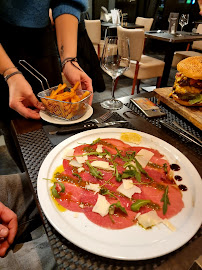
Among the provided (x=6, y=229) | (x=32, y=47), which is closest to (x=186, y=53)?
(x=32, y=47)

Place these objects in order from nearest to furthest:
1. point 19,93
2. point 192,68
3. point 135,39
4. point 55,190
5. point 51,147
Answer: point 55,190 → point 51,147 → point 19,93 → point 192,68 → point 135,39

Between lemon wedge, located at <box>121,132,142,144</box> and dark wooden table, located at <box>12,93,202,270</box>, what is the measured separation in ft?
0.34

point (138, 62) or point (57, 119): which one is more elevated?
point (57, 119)

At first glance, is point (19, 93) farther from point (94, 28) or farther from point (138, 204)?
point (94, 28)

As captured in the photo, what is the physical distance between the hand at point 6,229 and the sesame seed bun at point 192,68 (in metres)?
1.29

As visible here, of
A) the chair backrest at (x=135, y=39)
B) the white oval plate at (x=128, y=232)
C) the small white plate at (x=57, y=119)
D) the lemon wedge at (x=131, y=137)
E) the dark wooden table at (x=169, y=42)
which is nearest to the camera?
the white oval plate at (x=128, y=232)

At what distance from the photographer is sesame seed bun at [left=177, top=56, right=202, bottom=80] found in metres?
1.28

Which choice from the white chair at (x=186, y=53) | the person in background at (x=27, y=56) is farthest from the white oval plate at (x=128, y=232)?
the white chair at (x=186, y=53)

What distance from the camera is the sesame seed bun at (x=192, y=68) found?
1.28 meters

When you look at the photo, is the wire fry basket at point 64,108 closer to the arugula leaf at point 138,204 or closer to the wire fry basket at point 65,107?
the wire fry basket at point 65,107

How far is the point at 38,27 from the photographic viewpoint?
1475 millimetres

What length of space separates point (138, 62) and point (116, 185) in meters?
3.42

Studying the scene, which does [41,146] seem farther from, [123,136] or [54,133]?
[123,136]

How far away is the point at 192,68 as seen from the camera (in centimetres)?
132
